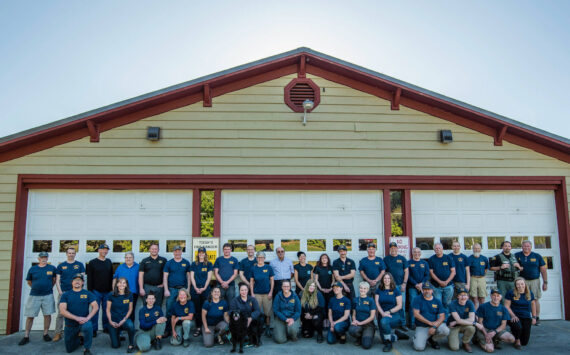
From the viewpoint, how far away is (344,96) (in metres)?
9.30

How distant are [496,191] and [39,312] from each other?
1014cm

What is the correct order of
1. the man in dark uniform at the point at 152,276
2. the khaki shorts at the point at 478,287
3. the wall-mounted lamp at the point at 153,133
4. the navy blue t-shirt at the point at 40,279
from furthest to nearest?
the wall-mounted lamp at the point at 153,133, the khaki shorts at the point at 478,287, the man in dark uniform at the point at 152,276, the navy blue t-shirt at the point at 40,279

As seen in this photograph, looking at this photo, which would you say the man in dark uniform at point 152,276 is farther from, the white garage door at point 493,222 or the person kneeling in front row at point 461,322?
the white garage door at point 493,222

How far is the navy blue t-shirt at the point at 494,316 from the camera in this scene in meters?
6.99

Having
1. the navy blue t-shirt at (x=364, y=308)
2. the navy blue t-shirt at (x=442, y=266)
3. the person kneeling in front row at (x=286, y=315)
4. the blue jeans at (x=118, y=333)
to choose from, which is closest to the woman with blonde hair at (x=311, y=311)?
the person kneeling in front row at (x=286, y=315)

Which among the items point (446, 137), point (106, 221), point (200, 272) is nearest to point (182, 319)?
point (200, 272)

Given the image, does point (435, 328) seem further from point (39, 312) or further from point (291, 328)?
point (39, 312)

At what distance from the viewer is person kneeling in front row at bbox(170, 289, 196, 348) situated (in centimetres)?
718

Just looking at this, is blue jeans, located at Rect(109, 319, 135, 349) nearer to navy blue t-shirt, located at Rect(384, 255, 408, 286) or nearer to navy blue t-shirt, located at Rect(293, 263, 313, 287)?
navy blue t-shirt, located at Rect(293, 263, 313, 287)

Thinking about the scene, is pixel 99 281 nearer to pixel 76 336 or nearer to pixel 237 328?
pixel 76 336

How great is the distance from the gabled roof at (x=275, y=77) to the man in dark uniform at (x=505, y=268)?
2.53 metres

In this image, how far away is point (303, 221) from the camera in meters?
9.02

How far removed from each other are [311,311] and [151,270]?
10.4 feet

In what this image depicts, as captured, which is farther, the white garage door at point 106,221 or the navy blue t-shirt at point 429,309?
the white garage door at point 106,221
